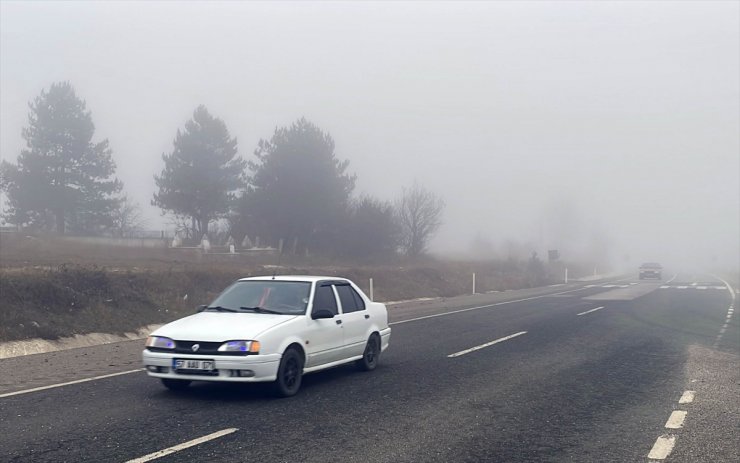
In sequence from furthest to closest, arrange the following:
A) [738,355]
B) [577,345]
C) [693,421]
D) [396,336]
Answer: [396,336] → [577,345] → [738,355] → [693,421]

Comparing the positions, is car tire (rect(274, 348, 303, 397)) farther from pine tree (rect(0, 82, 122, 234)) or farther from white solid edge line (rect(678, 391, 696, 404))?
pine tree (rect(0, 82, 122, 234))

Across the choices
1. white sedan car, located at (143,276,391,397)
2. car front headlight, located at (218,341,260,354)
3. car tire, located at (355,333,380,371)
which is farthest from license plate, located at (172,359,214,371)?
car tire, located at (355,333,380,371)

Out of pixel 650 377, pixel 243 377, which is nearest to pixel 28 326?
pixel 243 377

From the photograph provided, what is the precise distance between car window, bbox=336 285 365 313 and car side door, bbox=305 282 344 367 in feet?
0.77

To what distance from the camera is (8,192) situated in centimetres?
5181

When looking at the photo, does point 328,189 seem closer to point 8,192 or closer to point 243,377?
point 8,192

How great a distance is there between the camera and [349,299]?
11.3m

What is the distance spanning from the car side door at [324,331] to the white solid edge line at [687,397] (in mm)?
4692

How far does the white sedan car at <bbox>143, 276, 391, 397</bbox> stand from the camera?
860 cm

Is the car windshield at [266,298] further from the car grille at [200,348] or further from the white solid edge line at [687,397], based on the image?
the white solid edge line at [687,397]

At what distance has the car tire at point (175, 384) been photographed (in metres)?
9.50

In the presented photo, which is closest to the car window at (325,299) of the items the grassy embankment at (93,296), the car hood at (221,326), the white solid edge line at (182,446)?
the car hood at (221,326)

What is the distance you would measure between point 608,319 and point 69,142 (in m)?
43.8

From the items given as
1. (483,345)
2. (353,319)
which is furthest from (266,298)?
(483,345)
